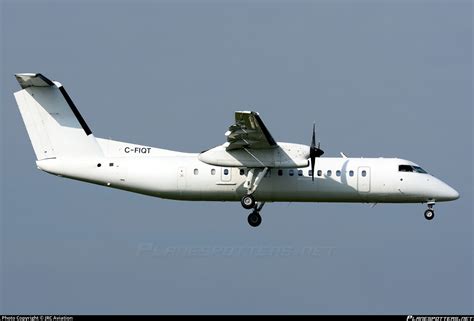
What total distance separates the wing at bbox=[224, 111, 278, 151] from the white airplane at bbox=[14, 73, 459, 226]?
141mm

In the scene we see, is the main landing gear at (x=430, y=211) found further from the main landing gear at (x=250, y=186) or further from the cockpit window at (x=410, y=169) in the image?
the main landing gear at (x=250, y=186)

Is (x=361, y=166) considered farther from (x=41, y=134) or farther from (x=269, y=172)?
(x=41, y=134)

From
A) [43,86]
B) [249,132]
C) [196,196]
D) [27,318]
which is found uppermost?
[43,86]

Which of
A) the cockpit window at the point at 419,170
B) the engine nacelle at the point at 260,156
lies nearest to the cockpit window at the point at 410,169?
Answer: the cockpit window at the point at 419,170

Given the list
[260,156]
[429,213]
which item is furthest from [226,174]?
[429,213]

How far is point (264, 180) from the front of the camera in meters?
23.4

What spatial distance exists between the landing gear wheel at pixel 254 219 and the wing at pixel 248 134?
7.89 feet

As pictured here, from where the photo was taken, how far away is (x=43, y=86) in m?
24.5

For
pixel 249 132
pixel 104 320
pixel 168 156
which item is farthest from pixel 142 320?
pixel 168 156

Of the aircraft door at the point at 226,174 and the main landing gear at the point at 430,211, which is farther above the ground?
the aircraft door at the point at 226,174

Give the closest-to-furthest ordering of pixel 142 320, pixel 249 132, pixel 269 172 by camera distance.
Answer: pixel 142 320
pixel 249 132
pixel 269 172

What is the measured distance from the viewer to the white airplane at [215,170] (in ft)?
76.0

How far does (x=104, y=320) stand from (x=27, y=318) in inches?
Answer: 69.0

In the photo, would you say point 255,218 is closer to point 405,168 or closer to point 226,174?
point 226,174
